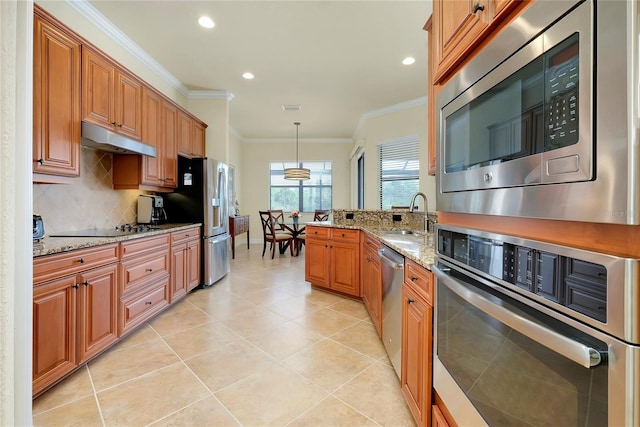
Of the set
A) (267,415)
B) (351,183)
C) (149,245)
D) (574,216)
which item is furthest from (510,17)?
(351,183)

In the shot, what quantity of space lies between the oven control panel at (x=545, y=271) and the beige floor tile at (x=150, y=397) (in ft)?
5.70

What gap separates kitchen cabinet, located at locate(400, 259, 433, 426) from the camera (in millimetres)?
1234

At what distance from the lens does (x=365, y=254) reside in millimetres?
2939

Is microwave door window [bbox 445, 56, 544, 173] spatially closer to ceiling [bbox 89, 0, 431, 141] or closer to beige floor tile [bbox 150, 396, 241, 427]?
beige floor tile [bbox 150, 396, 241, 427]

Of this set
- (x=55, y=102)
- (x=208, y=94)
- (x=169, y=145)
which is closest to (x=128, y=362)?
(x=55, y=102)

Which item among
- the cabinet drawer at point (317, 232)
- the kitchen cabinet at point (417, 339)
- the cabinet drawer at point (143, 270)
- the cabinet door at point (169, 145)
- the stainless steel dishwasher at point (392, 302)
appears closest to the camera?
the kitchen cabinet at point (417, 339)

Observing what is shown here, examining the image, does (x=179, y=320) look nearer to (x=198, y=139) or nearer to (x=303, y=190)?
(x=198, y=139)

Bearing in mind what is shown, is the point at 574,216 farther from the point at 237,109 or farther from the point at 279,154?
the point at 279,154

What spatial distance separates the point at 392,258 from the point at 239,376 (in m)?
1.28

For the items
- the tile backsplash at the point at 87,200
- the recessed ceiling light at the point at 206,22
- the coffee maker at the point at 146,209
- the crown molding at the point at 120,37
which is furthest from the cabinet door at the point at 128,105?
the recessed ceiling light at the point at 206,22

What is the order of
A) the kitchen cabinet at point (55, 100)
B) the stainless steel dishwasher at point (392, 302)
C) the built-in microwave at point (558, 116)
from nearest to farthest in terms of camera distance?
the built-in microwave at point (558, 116) < the stainless steel dishwasher at point (392, 302) < the kitchen cabinet at point (55, 100)

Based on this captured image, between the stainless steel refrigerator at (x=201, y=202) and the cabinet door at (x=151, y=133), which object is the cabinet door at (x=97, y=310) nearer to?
the cabinet door at (x=151, y=133)

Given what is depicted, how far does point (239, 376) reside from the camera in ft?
6.05

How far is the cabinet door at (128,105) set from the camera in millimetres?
2568
